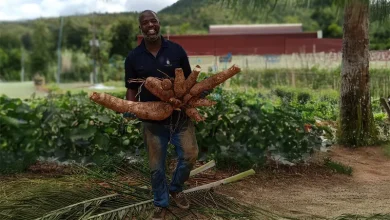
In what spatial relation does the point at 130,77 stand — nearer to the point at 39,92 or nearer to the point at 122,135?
the point at 122,135

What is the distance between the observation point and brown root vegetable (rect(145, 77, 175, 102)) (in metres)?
3.36

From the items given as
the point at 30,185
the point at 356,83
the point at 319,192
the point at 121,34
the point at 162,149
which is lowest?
the point at 319,192

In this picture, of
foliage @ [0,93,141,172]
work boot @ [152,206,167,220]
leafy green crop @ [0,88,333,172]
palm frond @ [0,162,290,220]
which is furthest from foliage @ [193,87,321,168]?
work boot @ [152,206,167,220]

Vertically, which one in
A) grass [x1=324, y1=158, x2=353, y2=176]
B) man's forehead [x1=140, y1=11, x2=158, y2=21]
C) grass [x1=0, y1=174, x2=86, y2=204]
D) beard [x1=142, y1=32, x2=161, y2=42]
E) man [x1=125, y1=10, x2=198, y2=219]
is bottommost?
grass [x1=324, y1=158, x2=353, y2=176]

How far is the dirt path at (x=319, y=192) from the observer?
13.2 ft

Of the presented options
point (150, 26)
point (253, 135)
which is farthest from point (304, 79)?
point (150, 26)

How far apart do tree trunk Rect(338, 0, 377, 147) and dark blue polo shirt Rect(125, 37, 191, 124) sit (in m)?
3.58

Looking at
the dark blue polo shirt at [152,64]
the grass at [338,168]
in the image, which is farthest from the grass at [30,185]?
the grass at [338,168]

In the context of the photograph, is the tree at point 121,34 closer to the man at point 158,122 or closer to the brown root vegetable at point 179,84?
the man at point 158,122

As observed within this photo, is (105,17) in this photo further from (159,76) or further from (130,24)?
(159,76)

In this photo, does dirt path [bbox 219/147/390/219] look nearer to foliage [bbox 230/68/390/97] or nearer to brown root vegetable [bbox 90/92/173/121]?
brown root vegetable [bbox 90/92/173/121]

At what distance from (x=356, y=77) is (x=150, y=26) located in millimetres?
3995

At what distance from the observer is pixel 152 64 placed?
11.5ft

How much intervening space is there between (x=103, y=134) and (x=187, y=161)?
6.60ft
